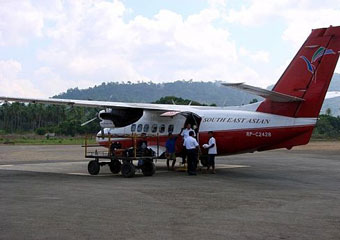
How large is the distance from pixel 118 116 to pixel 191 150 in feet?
18.4

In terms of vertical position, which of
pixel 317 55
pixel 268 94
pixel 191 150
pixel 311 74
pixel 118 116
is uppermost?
pixel 317 55

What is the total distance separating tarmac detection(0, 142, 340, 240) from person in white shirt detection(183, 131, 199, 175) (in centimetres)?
224

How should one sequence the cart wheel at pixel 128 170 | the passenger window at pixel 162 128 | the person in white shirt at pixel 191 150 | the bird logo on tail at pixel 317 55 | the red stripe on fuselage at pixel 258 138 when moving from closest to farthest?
1. the bird logo on tail at pixel 317 55
2. the cart wheel at pixel 128 170
3. the red stripe on fuselage at pixel 258 138
4. the person in white shirt at pixel 191 150
5. the passenger window at pixel 162 128

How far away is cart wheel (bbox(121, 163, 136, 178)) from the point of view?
66.4ft

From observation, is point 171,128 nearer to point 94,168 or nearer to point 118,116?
point 118,116

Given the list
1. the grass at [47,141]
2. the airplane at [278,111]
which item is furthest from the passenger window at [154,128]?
the grass at [47,141]

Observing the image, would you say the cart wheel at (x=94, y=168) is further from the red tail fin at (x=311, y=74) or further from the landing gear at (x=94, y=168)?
the red tail fin at (x=311, y=74)

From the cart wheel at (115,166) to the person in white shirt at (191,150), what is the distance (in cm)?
341

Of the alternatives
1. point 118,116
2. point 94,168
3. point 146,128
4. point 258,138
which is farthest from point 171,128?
point 258,138

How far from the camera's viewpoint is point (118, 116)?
25141mm

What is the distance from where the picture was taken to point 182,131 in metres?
23.7

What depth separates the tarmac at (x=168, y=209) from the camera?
912 cm

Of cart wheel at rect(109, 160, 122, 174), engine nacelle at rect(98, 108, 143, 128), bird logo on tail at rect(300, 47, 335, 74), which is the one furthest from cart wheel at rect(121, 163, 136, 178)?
bird logo on tail at rect(300, 47, 335, 74)

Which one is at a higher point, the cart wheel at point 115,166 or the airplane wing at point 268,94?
the airplane wing at point 268,94
